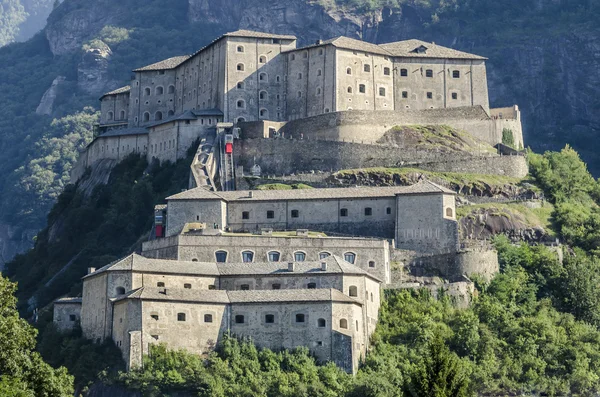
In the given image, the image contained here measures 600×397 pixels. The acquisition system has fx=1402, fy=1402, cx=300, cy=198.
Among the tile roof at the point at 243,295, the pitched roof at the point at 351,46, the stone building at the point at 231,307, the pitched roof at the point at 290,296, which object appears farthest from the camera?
the pitched roof at the point at 351,46

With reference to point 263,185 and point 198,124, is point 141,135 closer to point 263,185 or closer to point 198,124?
point 198,124

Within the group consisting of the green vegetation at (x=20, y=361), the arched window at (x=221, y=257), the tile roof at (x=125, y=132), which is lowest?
the green vegetation at (x=20, y=361)

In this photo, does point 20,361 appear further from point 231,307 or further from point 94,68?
point 94,68

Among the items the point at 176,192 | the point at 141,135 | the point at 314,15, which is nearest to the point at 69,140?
the point at 314,15

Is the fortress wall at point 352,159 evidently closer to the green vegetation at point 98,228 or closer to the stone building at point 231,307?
the green vegetation at point 98,228

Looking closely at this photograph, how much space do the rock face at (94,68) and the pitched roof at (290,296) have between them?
115757 mm

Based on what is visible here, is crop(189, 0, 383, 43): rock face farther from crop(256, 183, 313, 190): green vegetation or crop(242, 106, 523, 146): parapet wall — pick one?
crop(256, 183, 313, 190): green vegetation

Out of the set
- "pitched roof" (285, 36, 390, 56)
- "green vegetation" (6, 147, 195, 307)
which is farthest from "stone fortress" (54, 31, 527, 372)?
"green vegetation" (6, 147, 195, 307)

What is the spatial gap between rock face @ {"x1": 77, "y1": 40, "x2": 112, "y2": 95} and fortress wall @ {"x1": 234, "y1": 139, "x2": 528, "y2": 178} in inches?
3617

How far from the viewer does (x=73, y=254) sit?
110m

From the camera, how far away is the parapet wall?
355 ft

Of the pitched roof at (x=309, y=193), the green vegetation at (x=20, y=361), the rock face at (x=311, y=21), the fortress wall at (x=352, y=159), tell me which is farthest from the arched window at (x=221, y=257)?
the rock face at (x=311, y=21)

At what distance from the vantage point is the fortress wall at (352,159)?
104250 millimetres

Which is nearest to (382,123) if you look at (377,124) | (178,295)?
(377,124)
